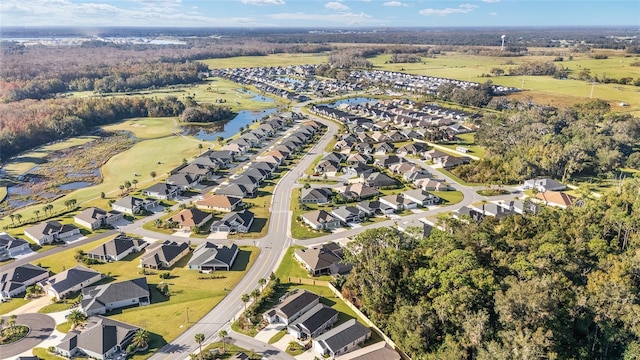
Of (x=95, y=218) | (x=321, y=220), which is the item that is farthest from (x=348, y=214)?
(x=95, y=218)

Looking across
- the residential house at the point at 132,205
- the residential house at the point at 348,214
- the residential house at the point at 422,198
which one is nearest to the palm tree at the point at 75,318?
the residential house at the point at 132,205

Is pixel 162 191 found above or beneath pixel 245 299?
above

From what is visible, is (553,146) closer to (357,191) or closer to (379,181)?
(379,181)

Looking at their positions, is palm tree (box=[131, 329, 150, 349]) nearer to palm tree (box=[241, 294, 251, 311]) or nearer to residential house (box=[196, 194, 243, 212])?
palm tree (box=[241, 294, 251, 311])

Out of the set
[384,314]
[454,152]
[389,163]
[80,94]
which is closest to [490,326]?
[384,314]

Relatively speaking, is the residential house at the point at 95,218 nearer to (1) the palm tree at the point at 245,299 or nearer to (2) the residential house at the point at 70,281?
(2) the residential house at the point at 70,281

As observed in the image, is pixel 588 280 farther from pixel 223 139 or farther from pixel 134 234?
pixel 223 139
